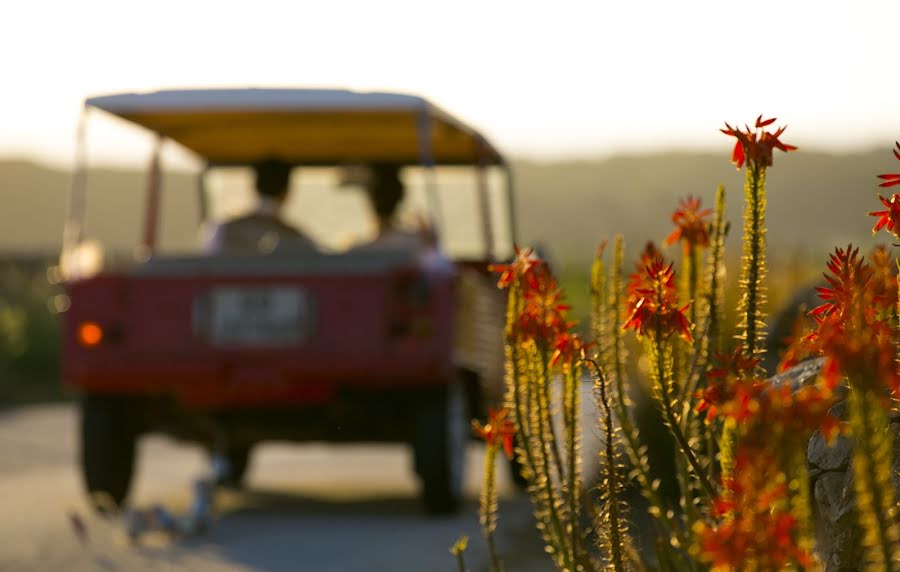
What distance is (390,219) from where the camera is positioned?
1017 centimetres

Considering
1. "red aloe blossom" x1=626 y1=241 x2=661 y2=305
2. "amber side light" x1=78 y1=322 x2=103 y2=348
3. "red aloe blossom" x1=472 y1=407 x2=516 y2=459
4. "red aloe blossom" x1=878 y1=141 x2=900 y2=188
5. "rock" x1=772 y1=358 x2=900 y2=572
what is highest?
"red aloe blossom" x1=878 y1=141 x2=900 y2=188

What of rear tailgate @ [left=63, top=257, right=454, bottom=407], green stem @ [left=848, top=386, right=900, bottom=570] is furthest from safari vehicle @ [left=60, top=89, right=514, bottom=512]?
green stem @ [left=848, top=386, right=900, bottom=570]

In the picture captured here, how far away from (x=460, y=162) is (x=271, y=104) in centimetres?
A: 324

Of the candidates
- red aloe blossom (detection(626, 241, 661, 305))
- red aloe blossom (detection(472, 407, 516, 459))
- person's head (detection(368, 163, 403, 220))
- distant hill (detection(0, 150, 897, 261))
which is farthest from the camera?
distant hill (detection(0, 150, 897, 261))

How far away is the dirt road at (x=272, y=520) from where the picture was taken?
7.58 metres

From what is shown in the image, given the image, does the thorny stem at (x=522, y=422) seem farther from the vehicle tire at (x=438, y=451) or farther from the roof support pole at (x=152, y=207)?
the roof support pole at (x=152, y=207)

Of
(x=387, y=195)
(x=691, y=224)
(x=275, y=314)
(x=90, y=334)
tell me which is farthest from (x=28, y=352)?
(x=691, y=224)

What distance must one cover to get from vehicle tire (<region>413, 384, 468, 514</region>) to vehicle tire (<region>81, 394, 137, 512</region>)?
1.70 meters

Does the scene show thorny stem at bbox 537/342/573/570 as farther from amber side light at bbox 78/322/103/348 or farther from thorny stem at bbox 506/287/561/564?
amber side light at bbox 78/322/103/348

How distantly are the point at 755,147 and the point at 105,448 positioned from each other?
680cm

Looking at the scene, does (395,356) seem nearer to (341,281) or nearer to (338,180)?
(341,281)

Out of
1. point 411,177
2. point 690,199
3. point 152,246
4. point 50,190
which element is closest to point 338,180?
point 411,177

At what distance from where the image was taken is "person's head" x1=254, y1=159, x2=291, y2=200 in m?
9.74

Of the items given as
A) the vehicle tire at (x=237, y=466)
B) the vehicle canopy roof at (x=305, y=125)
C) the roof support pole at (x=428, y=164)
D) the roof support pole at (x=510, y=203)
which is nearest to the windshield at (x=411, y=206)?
the roof support pole at (x=510, y=203)
